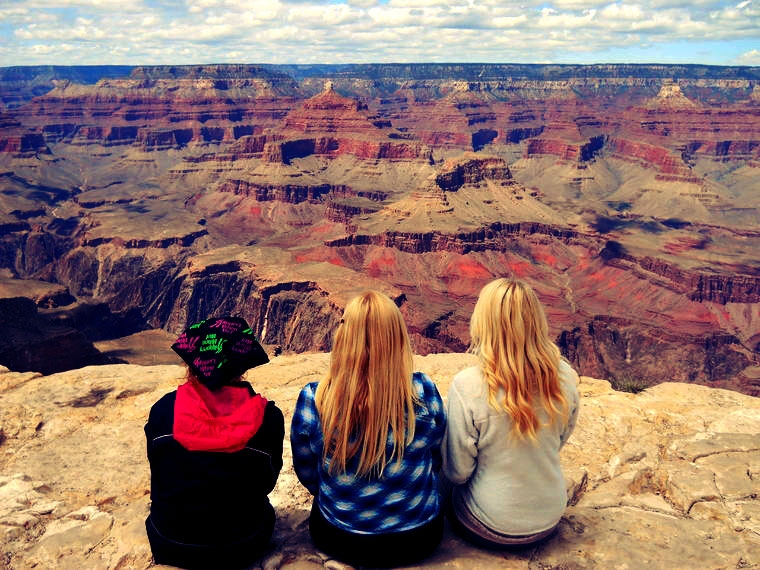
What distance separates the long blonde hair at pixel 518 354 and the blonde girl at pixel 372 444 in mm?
758

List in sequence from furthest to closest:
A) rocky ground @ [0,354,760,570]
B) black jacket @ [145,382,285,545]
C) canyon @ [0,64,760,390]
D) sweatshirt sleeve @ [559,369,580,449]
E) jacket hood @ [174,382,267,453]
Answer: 1. canyon @ [0,64,760,390]
2. rocky ground @ [0,354,760,570]
3. sweatshirt sleeve @ [559,369,580,449]
4. black jacket @ [145,382,285,545]
5. jacket hood @ [174,382,267,453]

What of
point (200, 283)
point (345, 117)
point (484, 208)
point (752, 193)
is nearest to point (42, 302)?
point (200, 283)

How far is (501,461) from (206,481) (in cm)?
315

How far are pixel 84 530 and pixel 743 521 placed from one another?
8.45 metres

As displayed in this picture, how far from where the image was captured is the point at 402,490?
6.09 meters

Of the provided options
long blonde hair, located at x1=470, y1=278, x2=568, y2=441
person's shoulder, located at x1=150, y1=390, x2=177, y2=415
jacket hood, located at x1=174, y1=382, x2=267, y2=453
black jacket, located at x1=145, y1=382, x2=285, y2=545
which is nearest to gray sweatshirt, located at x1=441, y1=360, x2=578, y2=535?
long blonde hair, located at x1=470, y1=278, x2=568, y2=441

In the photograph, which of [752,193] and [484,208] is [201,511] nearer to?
[484,208]

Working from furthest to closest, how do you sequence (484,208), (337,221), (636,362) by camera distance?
(337,221)
(484,208)
(636,362)

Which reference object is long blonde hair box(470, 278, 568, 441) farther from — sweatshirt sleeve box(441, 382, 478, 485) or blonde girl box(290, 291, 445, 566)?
blonde girl box(290, 291, 445, 566)

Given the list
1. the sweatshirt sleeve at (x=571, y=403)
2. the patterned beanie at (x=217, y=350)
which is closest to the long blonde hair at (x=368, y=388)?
the patterned beanie at (x=217, y=350)

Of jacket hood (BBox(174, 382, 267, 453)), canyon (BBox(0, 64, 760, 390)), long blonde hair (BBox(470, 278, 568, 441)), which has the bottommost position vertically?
canyon (BBox(0, 64, 760, 390))

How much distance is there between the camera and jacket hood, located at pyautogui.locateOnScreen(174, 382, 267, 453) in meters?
5.69

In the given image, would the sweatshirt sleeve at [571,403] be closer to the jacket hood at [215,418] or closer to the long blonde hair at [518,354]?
the long blonde hair at [518,354]

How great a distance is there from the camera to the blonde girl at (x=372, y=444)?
555 centimetres
